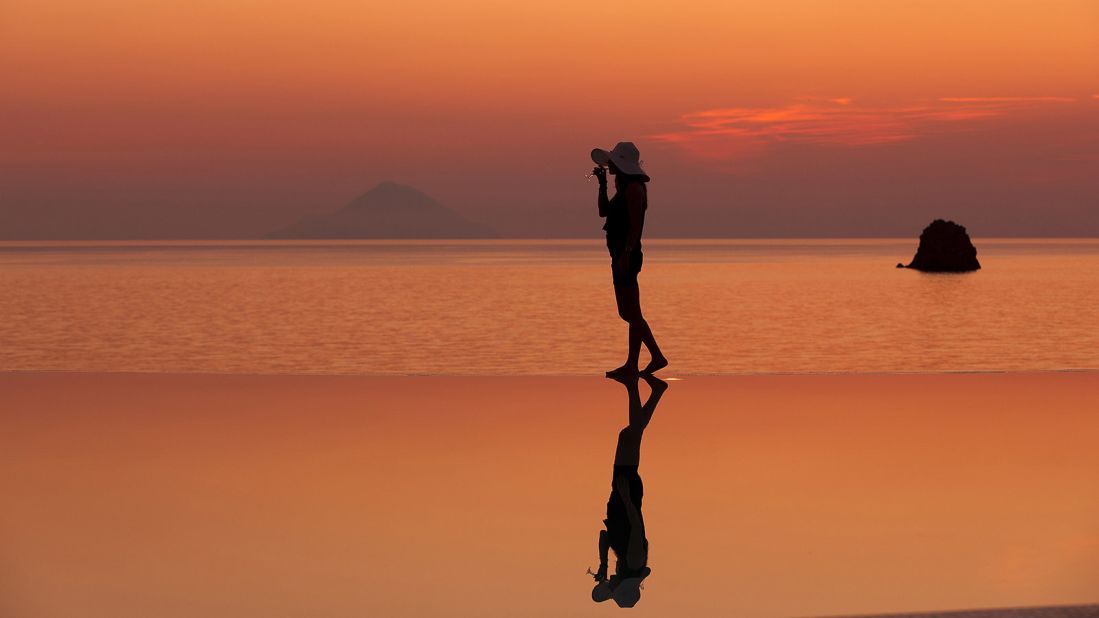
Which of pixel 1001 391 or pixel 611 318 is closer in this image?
pixel 1001 391

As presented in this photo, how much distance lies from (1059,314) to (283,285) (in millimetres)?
32180

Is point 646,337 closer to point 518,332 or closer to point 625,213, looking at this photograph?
point 625,213

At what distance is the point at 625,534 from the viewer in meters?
5.61

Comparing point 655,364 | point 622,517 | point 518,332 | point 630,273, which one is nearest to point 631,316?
point 630,273

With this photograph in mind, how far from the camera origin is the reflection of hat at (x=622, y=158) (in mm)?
12055

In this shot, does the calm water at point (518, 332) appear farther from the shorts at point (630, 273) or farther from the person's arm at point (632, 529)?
the person's arm at point (632, 529)

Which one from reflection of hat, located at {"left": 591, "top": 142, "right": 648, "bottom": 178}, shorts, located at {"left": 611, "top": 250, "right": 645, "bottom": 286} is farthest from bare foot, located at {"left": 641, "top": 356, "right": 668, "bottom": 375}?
reflection of hat, located at {"left": 591, "top": 142, "right": 648, "bottom": 178}

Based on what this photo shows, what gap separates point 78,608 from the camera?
4594mm

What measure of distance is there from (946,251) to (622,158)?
84.2m

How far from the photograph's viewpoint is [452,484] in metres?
6.76

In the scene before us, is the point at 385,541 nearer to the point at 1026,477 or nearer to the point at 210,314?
the point at 1026,477

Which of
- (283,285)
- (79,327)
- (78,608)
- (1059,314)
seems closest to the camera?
(78,608)

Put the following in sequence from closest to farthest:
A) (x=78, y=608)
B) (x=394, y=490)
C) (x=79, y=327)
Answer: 1. (x=78, y=608)
2. (x=394, y=490)
3. (x=79, y=327)

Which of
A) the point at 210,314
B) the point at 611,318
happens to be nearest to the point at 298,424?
the point at 611,318
